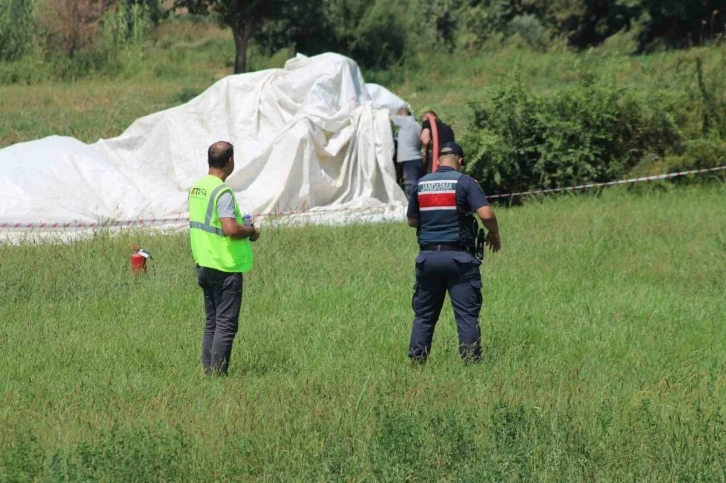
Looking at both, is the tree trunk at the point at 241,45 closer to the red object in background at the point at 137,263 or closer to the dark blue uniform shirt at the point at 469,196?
the red object in background at the point at 137,263

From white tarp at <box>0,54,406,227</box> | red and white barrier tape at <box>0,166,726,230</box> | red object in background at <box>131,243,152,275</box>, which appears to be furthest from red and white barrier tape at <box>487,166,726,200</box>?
red object in background at <box>131,243,152,275</box>

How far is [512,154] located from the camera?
17109 millimetres

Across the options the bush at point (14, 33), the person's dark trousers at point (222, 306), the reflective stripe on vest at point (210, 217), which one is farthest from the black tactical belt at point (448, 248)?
the bush at point (14, 33)

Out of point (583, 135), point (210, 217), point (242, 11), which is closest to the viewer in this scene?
point (210, 217)

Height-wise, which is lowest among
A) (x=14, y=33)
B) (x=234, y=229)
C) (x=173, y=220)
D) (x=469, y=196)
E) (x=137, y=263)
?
(x=173, y=220)

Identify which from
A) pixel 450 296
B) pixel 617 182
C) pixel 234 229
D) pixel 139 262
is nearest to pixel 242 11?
pixel 617 182

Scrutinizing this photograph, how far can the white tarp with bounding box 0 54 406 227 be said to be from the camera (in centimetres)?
1512

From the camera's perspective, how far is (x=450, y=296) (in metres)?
7.92

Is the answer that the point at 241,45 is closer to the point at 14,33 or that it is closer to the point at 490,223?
the point at 14,33

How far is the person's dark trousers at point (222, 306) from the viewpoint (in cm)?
762

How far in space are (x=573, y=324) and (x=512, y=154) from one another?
7.89 m

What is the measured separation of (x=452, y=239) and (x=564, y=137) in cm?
969

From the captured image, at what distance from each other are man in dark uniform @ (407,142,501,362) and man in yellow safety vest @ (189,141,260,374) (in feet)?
4.08

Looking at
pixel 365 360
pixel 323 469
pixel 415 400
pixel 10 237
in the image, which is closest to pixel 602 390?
pixel 415 400
